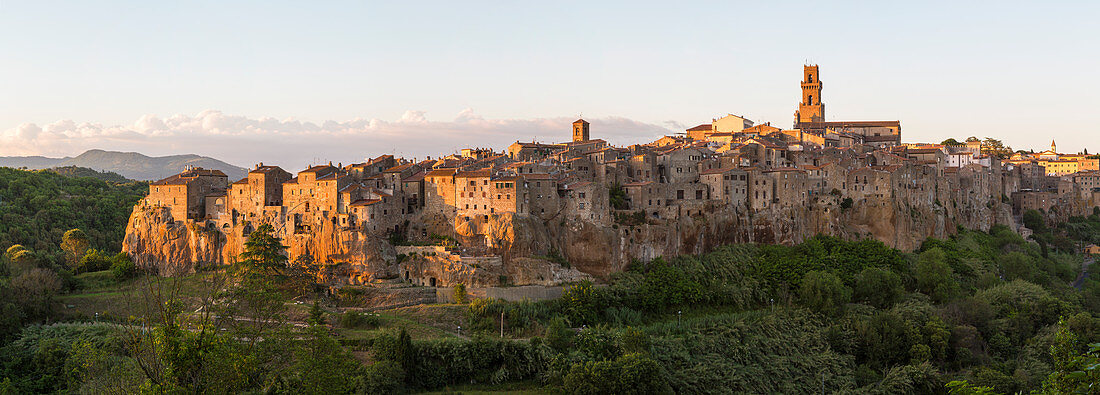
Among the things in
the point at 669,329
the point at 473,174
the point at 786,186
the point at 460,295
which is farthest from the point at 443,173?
the point at 786,186

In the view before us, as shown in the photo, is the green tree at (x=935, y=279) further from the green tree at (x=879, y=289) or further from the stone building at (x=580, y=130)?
the stone building at (x=580, y=130)

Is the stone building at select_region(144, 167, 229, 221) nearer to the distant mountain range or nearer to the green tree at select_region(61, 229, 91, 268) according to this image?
the green tree at select_region(61, 229, 91, 268)

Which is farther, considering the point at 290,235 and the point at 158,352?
the point at 290,235

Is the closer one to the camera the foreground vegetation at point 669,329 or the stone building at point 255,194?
the foreground vegetation at point 669,329

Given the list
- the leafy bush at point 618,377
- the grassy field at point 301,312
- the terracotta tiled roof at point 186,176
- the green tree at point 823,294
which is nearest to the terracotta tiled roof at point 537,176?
the grassy field at point 301,312

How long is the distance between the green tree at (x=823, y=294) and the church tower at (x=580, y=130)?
2794 cm

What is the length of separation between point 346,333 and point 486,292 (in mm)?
7932

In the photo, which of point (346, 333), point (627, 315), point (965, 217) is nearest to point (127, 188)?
point (346, 333)

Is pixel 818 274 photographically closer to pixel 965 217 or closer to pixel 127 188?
pixel 965 217

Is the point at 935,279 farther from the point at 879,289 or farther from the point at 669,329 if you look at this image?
the point at 669,329

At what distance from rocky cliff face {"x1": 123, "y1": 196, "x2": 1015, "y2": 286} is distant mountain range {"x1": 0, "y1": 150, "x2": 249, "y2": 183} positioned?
11131cm

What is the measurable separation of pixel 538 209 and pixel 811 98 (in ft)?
198

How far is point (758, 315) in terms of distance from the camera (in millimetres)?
44062

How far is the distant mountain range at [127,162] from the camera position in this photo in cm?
16188
